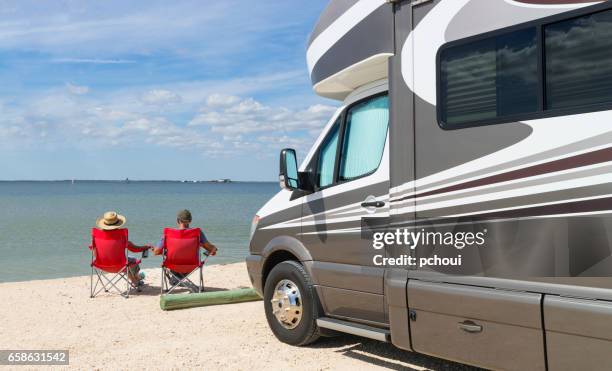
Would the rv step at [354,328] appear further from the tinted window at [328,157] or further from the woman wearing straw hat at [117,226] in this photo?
the woman wearing straw hat at [117,226]

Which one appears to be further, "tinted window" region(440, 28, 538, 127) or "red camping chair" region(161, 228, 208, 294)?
"red camping chair" region(161, 228, 208, 294)

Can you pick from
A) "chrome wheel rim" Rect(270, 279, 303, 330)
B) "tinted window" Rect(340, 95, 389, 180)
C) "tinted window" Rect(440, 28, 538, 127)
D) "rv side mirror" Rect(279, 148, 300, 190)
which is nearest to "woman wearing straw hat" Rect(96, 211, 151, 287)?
"chrome wheel rim" Rect(270, 279, 303, 330)

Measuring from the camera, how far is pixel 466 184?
4.05 metres

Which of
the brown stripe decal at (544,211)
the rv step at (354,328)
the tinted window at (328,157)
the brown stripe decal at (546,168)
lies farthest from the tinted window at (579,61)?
the tinted window at (328,157)

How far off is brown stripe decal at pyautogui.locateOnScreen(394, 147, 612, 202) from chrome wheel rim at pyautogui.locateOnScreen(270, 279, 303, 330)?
78.4 inches

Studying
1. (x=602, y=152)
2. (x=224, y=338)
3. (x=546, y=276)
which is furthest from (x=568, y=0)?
(x=224, y=338)

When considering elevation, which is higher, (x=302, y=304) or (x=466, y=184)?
(x=466, y=184)

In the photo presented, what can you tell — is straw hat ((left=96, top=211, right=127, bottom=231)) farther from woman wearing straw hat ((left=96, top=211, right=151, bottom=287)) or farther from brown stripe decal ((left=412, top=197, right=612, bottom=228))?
brown stripe decal ((left=412, top=197, right=612, bottom=228))

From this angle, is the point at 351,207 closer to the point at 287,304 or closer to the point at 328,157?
the point at 328,157

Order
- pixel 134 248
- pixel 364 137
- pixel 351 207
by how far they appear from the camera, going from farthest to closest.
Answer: pixel 134 248 < pixel 364 137 < pixel 351 207

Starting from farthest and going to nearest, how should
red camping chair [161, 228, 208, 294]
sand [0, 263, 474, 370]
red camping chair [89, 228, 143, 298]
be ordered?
red camping chair [89, 228, 143, 298], red camping chair [161, 228, 208, 294], sand [0, 263, 474, 370]

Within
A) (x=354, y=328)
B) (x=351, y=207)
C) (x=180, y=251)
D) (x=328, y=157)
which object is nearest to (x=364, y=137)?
(x=328, y=157)

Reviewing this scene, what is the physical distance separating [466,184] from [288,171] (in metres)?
1.94

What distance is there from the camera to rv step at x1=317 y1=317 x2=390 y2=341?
4684 mm
